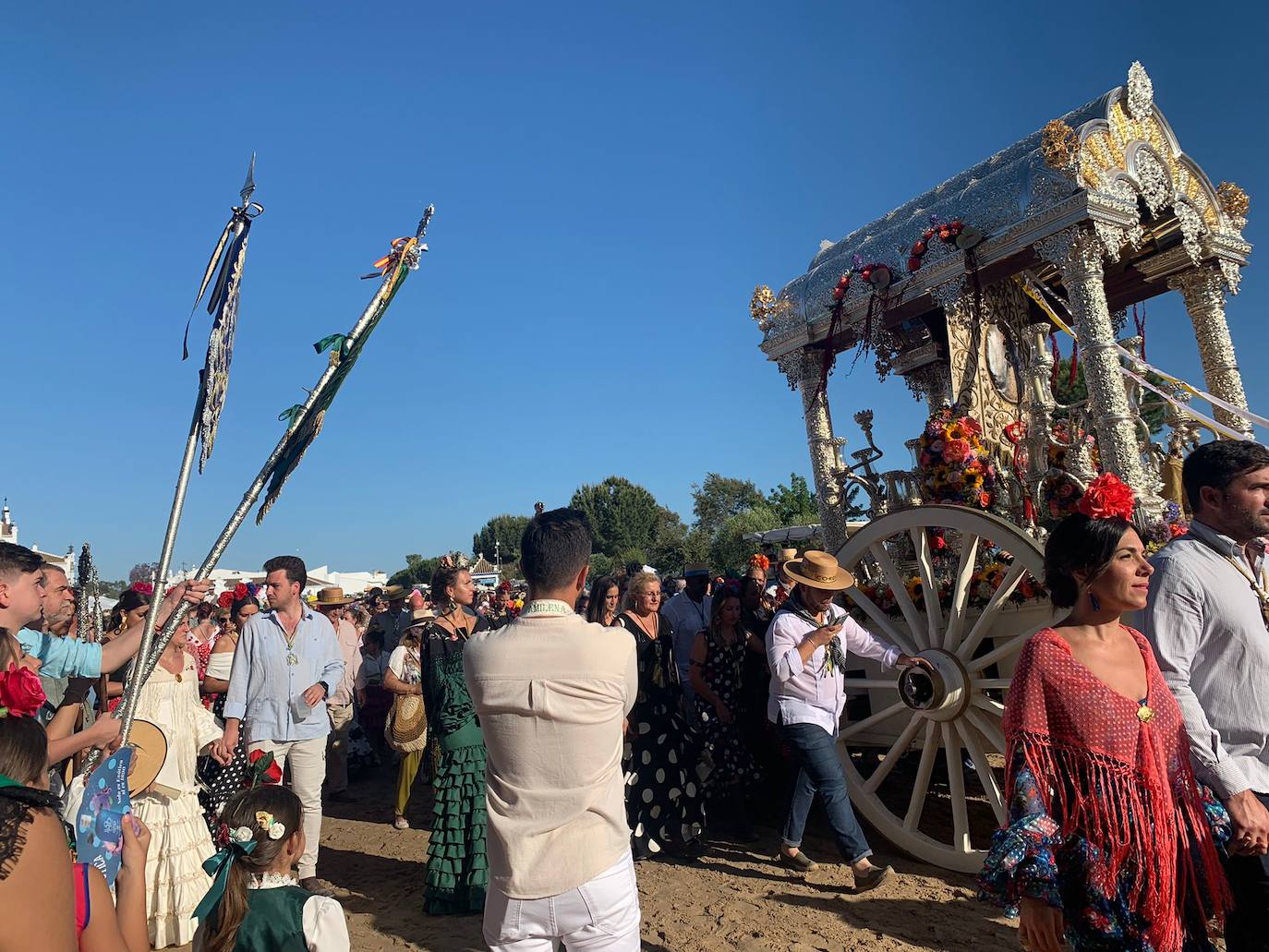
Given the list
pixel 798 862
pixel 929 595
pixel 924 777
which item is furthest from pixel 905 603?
pixel 798 862

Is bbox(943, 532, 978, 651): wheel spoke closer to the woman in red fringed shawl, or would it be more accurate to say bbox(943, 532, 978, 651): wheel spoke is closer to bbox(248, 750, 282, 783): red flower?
the woman in red fringed shawl

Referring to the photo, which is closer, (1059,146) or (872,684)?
(872,684)

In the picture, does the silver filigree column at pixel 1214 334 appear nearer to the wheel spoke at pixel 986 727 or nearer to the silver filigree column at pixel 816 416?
the silver filigree column at pixel 816 416

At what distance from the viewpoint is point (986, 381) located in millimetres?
6570

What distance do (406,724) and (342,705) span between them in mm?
2056

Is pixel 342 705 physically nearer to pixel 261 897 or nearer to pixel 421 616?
pixel 421 616

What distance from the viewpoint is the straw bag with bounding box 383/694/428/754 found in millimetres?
5902

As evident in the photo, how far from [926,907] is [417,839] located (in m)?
3.53

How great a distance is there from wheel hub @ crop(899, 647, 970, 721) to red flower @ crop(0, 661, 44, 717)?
11.9 ft

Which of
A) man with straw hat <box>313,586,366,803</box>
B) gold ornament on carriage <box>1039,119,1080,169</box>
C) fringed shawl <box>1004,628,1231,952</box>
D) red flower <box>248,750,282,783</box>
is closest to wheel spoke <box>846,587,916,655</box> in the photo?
fringed shawl <box>1004,628,1231,952</box>

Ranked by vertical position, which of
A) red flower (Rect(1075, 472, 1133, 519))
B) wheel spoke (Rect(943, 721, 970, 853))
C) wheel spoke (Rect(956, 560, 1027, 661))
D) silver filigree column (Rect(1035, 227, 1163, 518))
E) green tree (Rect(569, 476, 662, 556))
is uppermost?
green tree (Rect(569, 476, 662, 556))

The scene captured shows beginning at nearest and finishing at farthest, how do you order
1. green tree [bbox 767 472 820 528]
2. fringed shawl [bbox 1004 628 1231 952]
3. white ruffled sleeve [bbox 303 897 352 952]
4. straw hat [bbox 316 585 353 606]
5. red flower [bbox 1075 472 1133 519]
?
fringed shawl [bbox 1004 628 1231 952], white ruffled sleeve [bbox 303 897 352 952], red flower [bbox 1075 472 1133 519], straw hat [bbox 316 585 353 606], green tree [bbox 767 472 820 528]

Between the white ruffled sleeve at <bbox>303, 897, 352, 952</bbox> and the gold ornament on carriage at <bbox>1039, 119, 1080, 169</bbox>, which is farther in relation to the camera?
the gold ornament on carriage at <bbox>1039, 119, 1080, 169</bbox>

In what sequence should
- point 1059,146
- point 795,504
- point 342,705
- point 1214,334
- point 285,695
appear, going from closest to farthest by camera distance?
point 285,695
point 1059,146
point 1214,334
point 342,705
point 795,504
